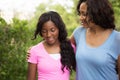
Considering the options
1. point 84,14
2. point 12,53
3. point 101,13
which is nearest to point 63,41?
point 84,14

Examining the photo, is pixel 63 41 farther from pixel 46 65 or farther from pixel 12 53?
pixel 12 53

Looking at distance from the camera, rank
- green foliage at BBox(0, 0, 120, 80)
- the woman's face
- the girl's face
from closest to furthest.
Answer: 1. the woman's face
2. the girl's face
3. green foliage at BBox(0, 0, 120, 80)

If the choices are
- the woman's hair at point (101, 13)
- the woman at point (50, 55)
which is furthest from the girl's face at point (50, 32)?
the woman's hair at point (101, 13)

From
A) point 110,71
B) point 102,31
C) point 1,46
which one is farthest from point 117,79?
point 1,46

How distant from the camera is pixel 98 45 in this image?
122 inches

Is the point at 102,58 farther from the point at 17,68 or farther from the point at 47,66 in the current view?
the point at 17,68

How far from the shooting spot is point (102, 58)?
3.04 m

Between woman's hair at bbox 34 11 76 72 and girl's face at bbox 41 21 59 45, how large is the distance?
0.14 feet

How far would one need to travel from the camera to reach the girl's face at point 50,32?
3451 millimetres

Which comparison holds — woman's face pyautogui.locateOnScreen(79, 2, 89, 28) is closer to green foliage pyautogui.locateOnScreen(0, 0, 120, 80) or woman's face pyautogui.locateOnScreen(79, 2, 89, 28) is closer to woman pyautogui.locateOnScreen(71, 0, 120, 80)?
woman pyautogui.locateOnScreen(71, 0, 120, 80)

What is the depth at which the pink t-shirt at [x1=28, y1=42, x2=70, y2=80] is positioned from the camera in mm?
3473

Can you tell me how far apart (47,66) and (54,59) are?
95 mm

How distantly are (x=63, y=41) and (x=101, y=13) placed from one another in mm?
668

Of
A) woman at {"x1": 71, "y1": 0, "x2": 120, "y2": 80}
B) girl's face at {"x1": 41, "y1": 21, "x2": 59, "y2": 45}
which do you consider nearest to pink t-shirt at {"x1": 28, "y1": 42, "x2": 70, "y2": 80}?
girl's face at {"x1": 41, "y1": 21, "x2": 59, "y2": 45}
